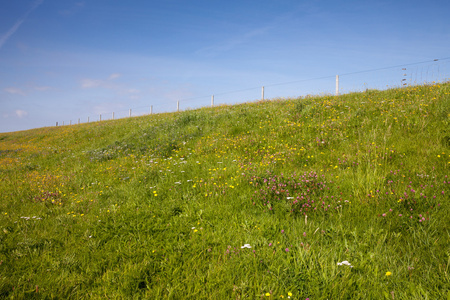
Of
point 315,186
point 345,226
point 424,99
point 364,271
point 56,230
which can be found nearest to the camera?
point 364,271

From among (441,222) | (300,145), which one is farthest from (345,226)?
(300,145)

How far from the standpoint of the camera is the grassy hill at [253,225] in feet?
8.27

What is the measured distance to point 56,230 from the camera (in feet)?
13.1

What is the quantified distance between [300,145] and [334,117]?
2.77 meters

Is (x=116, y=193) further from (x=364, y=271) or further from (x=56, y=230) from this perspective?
(x=364, y=271)

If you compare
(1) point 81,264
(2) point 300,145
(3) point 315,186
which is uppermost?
(2) point 300,145

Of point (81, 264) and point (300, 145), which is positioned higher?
point (300, 145)

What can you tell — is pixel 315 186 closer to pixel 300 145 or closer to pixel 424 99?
pixel 300 145

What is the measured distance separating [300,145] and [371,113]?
3.53 metres

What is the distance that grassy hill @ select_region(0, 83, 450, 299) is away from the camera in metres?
2.52

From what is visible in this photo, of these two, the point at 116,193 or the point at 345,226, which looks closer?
the point at 345,226

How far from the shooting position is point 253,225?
11.6ft

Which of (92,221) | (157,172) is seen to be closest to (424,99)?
(157,172)

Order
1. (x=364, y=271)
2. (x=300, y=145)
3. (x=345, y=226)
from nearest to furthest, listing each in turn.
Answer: (x=364, y=271) < (x=345, y=226) < (x=300, y=145)
